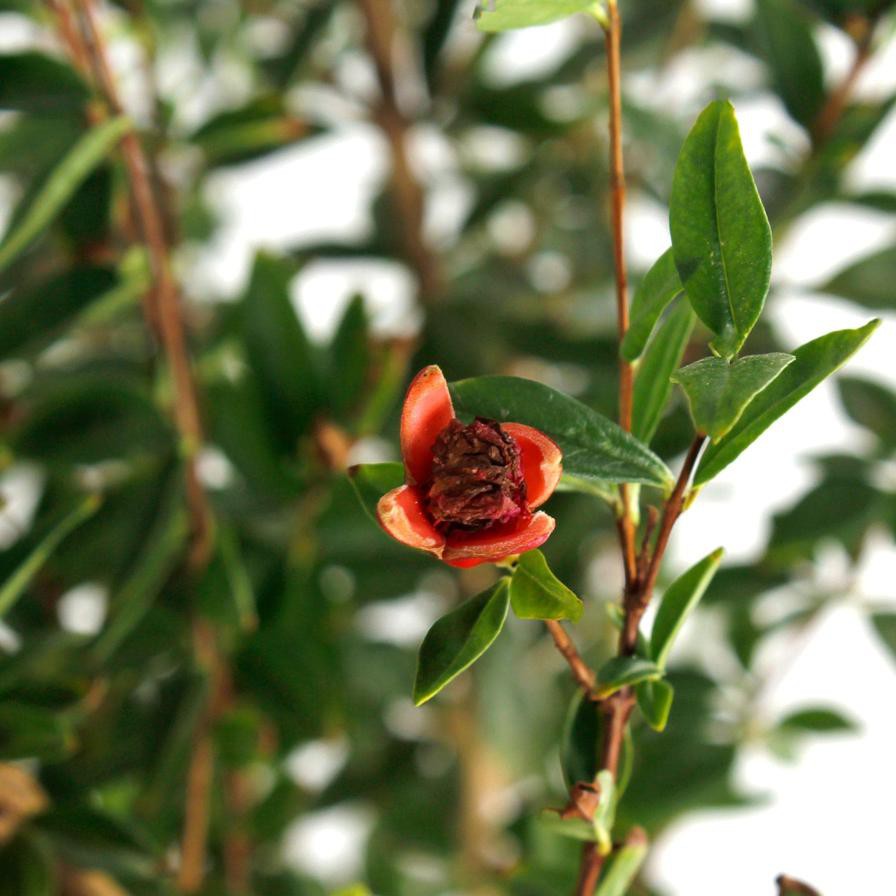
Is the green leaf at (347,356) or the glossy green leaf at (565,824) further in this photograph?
the green leaf at (347,356)

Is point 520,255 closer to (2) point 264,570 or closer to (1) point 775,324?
(1) point 775,324

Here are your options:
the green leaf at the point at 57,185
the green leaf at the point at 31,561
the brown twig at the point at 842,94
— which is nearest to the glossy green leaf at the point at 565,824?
the green leaf at the point at 31,561

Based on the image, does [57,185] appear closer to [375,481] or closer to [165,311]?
[165,311]

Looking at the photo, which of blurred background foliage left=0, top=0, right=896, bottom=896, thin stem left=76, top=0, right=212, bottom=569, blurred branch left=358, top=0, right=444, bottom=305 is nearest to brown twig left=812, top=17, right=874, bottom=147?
blurred background foliage left=0, top=0, right=896, bottom=896

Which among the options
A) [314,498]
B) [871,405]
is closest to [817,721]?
[871,405]

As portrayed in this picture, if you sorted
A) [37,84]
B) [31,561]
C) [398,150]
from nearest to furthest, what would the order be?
[31,561] → [37,84] → [398,150]

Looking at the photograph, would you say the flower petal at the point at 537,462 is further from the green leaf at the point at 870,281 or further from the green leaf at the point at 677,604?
the green leaf at the point at 870,281

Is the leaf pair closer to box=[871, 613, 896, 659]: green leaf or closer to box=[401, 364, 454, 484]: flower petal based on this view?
box=[401, 364, 454, 484]: flower petal
